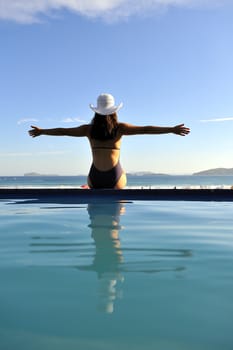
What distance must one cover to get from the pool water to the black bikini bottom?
113 inches

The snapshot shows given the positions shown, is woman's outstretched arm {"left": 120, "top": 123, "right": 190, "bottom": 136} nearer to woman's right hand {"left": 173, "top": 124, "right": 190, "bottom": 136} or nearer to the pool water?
woman's right hand {"left": 173, "top": 124, "right": 190, "bottom": 136}

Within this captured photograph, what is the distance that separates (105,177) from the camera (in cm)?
687

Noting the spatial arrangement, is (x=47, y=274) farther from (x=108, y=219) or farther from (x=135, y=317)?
(x=108, y=219)

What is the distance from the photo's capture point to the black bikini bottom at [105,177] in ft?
22.5

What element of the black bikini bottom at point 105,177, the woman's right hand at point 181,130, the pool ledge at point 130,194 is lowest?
the pool ledge at point 130,194

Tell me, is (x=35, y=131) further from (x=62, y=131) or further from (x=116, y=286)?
(x=116, y=286)

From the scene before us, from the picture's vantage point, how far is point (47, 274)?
88.9 inches

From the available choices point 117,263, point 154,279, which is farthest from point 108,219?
point 154,279

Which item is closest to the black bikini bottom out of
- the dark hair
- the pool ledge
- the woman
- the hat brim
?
→ the woman

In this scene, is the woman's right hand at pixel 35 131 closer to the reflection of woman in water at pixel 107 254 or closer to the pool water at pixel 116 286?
the reflection of woman in water at pixel 107 254

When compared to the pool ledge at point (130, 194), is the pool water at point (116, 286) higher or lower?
lower

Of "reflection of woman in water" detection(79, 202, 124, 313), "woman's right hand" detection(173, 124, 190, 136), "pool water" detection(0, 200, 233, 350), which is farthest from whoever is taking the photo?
"woman's right hand" detection(173, 124, 190, 136)

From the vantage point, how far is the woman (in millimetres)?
6621

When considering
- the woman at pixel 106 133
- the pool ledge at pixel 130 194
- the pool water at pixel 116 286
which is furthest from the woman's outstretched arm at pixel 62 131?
the pool water at pixel 116 286
